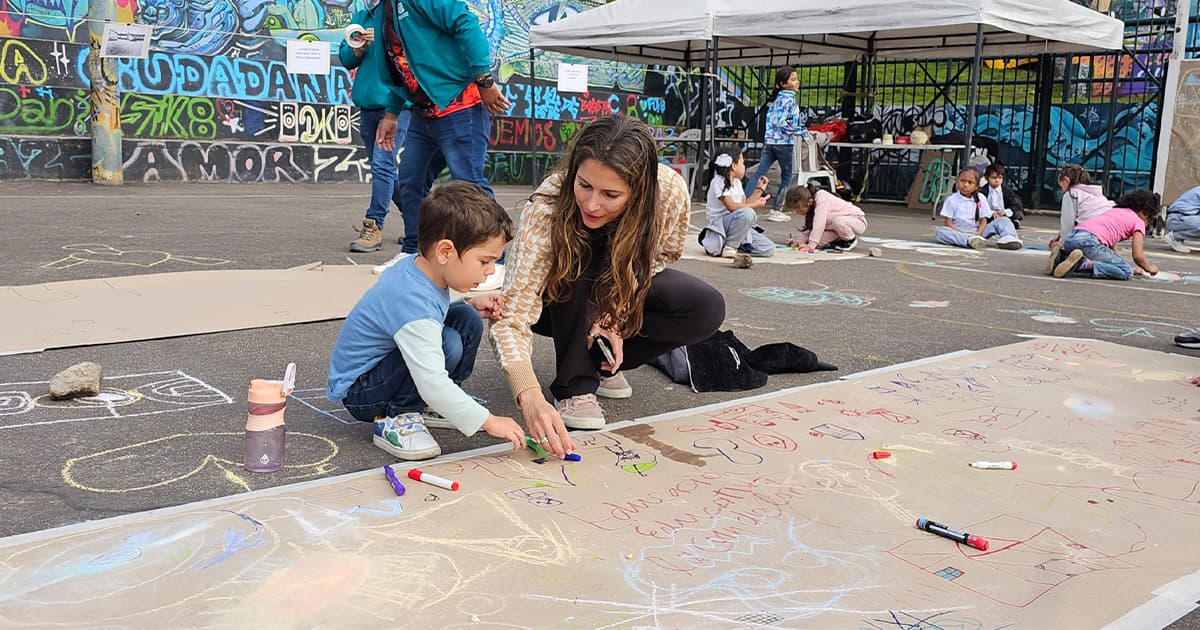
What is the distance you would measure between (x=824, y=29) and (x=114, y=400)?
881 centimetres

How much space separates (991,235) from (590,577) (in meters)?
8.02

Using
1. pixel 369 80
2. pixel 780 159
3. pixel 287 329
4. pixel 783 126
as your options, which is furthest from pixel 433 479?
pixel 780 159

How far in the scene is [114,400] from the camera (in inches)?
115

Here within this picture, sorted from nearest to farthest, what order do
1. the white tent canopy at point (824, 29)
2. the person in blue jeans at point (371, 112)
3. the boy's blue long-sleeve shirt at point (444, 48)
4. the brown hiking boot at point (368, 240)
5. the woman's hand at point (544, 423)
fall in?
the woman's hand at point (544, 423), the boy's blue long-sleeve shirt at point (444, 48), the person in blue jeans at point (371, 112), the brown hiking boot at point (368, 240), the white tent canopy at point (824, 29)

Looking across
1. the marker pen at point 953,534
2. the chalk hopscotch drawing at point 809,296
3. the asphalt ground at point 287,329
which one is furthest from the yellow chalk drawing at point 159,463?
the chalk hopscotch drawing at point 809,296

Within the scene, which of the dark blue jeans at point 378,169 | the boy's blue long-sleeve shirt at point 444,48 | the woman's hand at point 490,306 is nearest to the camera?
the woman's hand at point 490,306

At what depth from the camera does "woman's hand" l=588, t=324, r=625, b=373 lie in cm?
290

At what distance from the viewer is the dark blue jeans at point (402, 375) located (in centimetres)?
255

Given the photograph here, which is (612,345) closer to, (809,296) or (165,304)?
(165,304)

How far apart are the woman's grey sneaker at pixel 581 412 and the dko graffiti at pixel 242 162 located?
10.4 metres

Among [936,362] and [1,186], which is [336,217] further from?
[936,362]

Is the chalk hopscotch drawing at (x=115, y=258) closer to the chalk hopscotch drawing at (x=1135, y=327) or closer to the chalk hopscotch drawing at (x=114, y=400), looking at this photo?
the chalk hopscotch drawing at (x=114, y=400)

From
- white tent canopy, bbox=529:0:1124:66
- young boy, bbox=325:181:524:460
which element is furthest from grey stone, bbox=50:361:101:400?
white tent canopy, bbox=529:0:1124:66

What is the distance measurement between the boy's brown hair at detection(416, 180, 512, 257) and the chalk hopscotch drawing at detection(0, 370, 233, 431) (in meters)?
0.99
